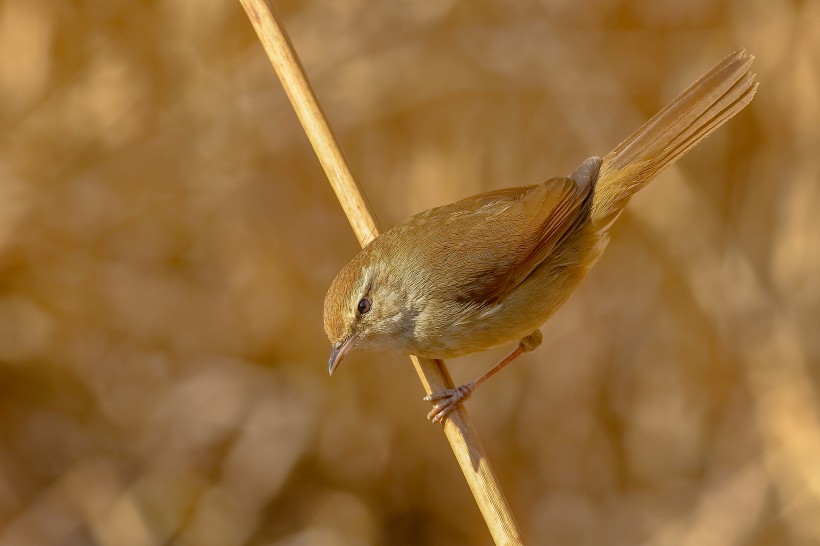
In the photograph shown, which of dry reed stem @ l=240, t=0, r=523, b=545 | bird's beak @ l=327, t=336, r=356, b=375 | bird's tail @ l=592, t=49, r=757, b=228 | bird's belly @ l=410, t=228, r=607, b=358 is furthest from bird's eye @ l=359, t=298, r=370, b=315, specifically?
bird's tail @ l=592, t=49, r=757, b=228

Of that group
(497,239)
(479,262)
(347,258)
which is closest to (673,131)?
(497,239)

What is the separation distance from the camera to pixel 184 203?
486 cm

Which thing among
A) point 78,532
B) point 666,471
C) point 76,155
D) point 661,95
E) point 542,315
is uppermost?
point 76,155

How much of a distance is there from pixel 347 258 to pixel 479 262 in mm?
1795

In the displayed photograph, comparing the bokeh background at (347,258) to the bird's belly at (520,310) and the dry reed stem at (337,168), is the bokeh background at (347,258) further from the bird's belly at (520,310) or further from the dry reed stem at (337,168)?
the dry reed stem at (337,168)

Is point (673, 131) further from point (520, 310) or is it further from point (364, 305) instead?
point (364, 305)

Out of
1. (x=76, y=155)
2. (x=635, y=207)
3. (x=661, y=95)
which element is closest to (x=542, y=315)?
(x=635, y=207)

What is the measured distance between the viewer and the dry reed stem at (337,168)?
284 centimetres

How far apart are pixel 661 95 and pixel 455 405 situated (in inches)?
96.8

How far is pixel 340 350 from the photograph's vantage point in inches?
130

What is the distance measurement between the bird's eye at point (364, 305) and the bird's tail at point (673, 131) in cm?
100

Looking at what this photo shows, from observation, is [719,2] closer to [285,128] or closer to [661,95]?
[661,95]

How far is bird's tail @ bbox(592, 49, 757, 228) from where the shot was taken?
3.19 metres

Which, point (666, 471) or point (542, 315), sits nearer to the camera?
point (542, 315)
